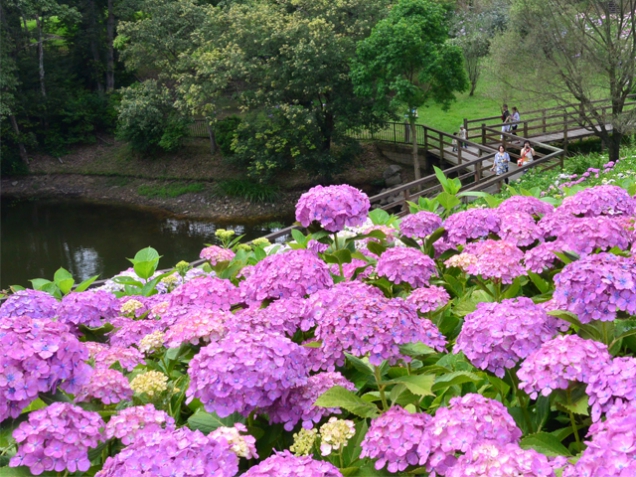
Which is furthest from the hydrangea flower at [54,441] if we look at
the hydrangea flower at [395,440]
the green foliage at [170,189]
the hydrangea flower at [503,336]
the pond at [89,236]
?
the green foliage at [170,189]

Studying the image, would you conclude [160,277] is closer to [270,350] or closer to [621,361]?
[270,350]

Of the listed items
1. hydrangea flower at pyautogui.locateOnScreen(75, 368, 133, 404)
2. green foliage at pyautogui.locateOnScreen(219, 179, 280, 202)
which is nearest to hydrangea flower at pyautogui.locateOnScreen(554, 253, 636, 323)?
hydrangea flower at pyautogui.locateOnScreen(75, 368, 133, 404)

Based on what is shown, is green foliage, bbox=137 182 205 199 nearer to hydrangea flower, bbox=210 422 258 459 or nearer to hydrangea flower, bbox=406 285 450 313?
hydrangea flower, bbox=406 285 450 313

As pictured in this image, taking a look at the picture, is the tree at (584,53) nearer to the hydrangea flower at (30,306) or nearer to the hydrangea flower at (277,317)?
the hydrangea flower at (277,317)

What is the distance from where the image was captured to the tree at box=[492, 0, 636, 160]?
52.9 ft

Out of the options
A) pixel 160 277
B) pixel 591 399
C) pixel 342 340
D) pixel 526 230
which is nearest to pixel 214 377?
pixel 342 340

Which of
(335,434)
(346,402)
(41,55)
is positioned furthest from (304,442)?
(41,55)

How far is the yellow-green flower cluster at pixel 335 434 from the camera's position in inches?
75.2

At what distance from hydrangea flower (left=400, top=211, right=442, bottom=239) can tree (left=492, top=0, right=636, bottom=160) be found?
13643 millimetres

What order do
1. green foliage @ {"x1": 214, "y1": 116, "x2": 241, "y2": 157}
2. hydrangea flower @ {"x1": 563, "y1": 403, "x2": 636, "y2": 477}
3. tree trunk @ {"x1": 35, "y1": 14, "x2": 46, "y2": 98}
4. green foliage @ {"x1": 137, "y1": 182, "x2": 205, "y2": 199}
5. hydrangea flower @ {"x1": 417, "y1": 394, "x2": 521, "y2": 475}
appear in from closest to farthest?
1. hydrangea flower @ {"x1": 563, "y1": 403, "x2": 636, "y2": 477}
2. hydrangea flower @ {"x1": 417, "y1": 394, "x2": 521, "y2": 475}
3. green foliage @ {"x1": 137, "y1": 182, "x2": 205, "y2": 199}
4. green foliage @ {"x1": 214, "y1": 116, "x2": 241, "y2": 157}
5. tree trunk @ {"x1": 35, "y1": 14, "x2": 46, "y2": 98}

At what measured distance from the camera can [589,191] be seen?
363 centimetres

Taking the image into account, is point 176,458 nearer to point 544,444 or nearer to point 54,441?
point 54,441

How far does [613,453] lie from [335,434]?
723 mm

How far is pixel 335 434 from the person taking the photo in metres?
1.91
